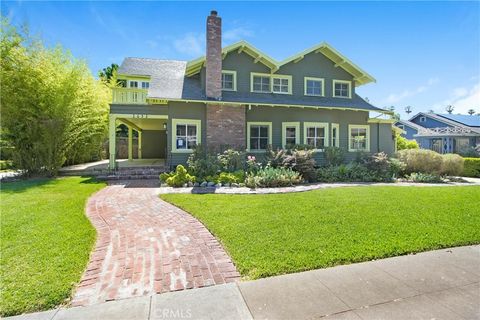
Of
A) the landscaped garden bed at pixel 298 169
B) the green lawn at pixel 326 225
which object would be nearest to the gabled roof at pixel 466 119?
the landscaped garden bed at pixel 298 169

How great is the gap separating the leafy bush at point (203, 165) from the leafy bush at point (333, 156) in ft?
20.0

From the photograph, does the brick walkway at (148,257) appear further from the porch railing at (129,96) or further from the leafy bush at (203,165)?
the porch railing at (129,96)

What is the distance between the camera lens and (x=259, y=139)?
14008 millimetres

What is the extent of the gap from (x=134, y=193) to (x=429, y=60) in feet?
49.1

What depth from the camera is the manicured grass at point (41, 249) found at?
2.79 meters

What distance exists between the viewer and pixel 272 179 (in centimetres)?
963

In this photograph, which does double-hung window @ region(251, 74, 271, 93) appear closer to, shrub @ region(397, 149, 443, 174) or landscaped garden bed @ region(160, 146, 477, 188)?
landscaped garden bed @ region(160, 146, 477, 188)

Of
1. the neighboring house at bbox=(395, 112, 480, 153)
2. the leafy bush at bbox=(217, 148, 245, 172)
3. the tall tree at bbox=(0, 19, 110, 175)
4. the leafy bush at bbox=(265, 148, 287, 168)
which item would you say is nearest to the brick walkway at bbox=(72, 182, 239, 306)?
the leafy bush at bbox=(217, 148, 245, 172)

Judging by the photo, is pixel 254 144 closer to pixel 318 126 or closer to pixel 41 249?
pixel 318 126

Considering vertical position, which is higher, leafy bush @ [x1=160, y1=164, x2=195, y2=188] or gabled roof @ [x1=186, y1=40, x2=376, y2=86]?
gabled roof @ [x1=186, y1=40, x2=376, y2=86]

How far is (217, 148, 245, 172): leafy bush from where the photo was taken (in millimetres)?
11297

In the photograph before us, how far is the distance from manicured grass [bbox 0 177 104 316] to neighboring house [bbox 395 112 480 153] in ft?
80.4

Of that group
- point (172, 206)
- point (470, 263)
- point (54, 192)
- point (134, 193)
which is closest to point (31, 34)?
point (54, 192)

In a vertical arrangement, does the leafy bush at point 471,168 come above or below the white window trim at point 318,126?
below
